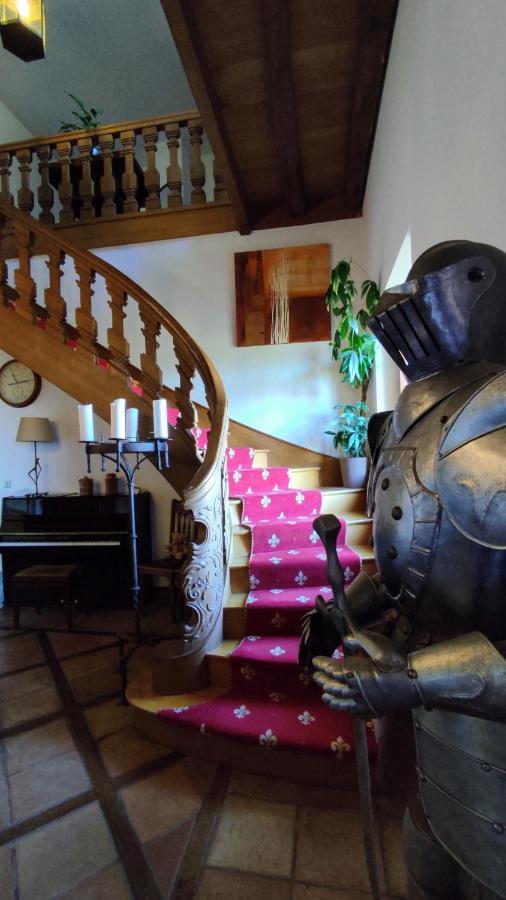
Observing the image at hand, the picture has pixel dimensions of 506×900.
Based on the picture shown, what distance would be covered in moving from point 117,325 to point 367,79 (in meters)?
1.96

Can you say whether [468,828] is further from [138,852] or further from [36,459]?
[36,459]

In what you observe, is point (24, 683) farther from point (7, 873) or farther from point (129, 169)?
point (129, 169)

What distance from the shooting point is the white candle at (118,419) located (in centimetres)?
183

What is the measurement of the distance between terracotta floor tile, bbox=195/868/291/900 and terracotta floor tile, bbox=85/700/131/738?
2.75 ft

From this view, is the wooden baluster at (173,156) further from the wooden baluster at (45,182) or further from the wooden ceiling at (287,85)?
the wooden baluster at (45,182)

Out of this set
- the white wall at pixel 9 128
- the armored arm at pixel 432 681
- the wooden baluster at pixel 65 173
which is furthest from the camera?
the white wall at pixel 9 128

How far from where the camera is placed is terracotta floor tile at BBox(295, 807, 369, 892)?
1.15 meters

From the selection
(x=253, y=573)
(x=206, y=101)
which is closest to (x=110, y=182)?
(x=206, y=101)

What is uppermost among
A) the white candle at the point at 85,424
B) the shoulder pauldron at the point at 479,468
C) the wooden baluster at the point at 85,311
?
the wooden baluster at the point at 85,311

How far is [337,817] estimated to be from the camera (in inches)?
53.4

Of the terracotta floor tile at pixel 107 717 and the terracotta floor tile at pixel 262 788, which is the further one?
the terracotta floor tile at pixel 107 717

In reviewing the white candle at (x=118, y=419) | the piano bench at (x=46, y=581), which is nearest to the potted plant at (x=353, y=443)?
the white candle at (x=118, y=419)

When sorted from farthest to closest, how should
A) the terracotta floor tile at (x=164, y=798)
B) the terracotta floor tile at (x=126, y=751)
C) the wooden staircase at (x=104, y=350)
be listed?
the wooden staircase at (x=104, y=350)
the terracotta floor tile at (x=126, y=751)
the terracotta floor tile at (x=164, y=798)

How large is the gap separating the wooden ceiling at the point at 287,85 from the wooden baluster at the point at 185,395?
55.0 inches
